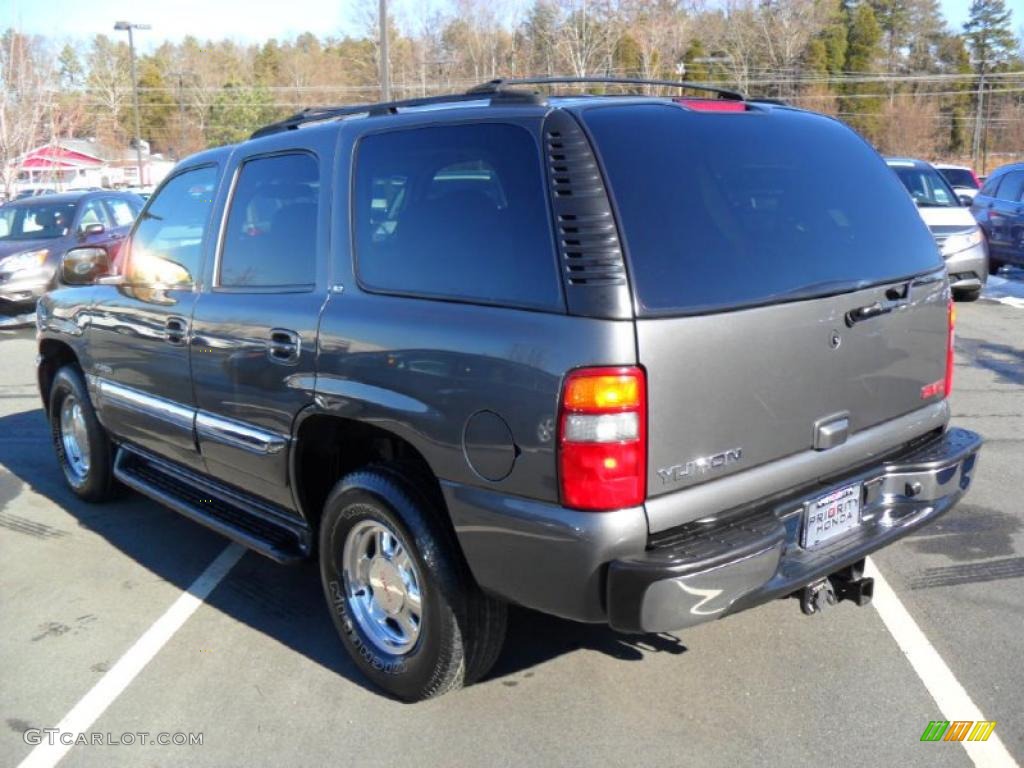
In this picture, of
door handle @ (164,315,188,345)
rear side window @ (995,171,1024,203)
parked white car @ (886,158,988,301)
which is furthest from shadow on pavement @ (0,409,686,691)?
rear side window @ (995,171,1024,203)

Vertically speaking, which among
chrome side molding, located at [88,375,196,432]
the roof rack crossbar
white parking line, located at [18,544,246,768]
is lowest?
white parking line, located at [18,544,246,768]

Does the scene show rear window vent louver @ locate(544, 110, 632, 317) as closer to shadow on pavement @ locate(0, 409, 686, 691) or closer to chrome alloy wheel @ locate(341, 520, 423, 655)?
chrome alloy wheel @ locate(341, 520, 423, 655)

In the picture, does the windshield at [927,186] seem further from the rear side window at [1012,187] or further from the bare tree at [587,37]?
the bare tree at [587,37]

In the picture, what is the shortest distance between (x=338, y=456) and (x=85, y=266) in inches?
89.7

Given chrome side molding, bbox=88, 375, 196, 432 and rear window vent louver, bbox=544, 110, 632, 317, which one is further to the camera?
chrome side molding, bbox=88, 375, 196, 432

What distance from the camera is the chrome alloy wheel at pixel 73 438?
18.3ft

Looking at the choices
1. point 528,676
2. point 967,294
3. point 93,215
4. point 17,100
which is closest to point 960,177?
point 967,294

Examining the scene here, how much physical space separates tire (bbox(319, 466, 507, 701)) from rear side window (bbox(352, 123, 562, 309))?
2.31 ft

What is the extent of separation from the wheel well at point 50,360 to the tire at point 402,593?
272 cm

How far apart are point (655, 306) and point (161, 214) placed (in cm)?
299

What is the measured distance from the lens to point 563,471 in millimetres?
2680

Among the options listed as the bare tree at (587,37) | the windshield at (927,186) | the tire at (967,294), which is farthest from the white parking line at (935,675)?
the bare tree at (587,37)

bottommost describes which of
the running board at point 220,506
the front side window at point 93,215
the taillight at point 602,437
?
the running board at point 220,506

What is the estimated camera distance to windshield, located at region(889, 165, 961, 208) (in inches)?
494
